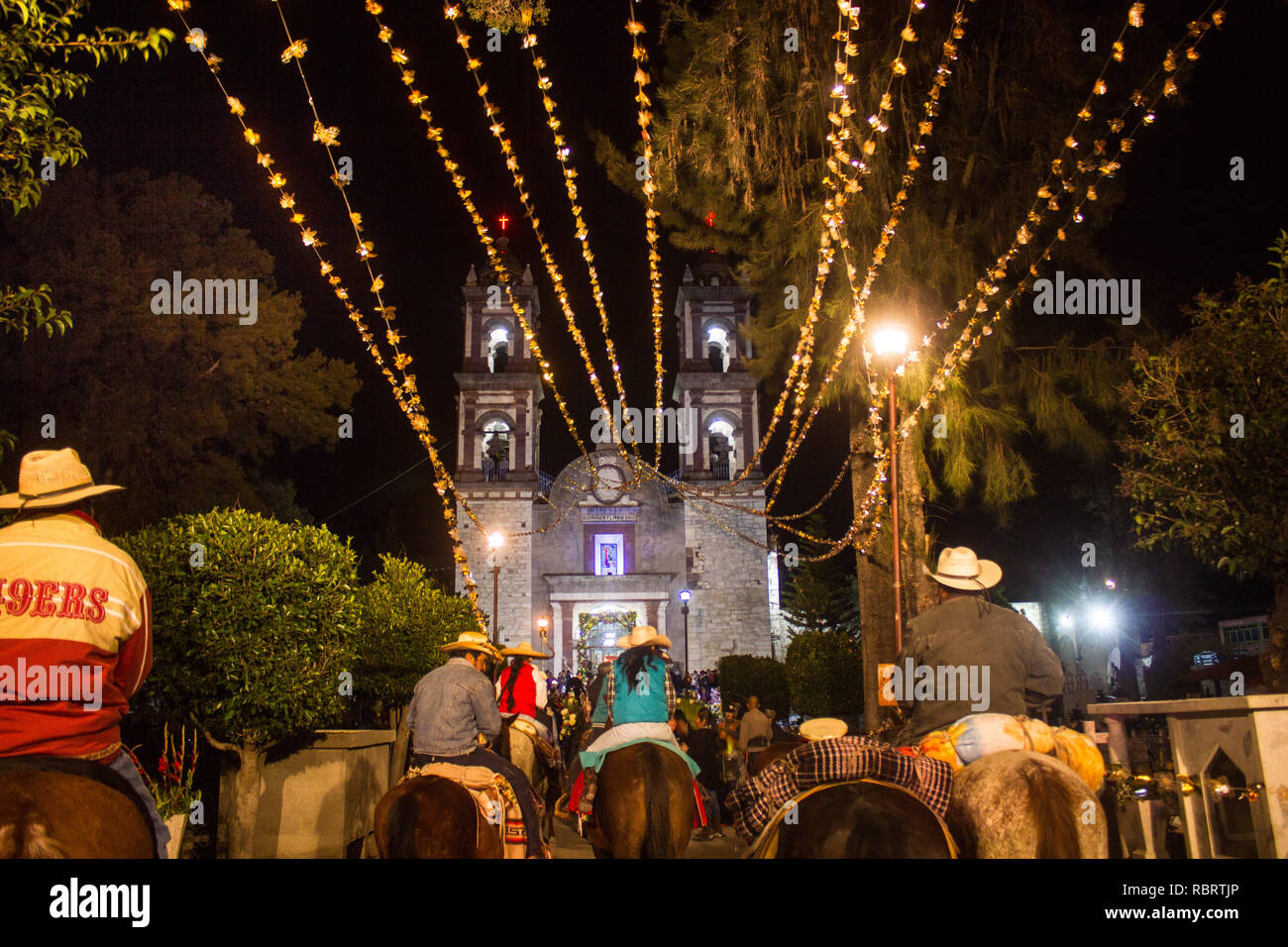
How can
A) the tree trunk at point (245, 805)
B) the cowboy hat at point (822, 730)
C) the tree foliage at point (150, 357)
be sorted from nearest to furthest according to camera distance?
the cowboy hat at point (822, 730) → the tree trunk at point (245, 805) → the tree foliage at point (150, 357)

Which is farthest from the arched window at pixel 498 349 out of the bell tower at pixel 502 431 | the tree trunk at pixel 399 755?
the tree trunk at pixel 399 755

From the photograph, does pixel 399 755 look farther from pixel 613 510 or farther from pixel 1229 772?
pixel 613 510

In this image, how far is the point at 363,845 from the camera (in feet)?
31.0

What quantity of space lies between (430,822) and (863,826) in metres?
2.63

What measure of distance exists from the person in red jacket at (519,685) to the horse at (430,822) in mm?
3531

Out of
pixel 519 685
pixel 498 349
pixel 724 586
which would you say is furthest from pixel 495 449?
pixel 519 685

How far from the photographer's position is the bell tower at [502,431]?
36.7m

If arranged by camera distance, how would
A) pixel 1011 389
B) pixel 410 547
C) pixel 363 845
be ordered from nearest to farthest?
pixel 363 845, pixel 1011 389, pixel 410 547

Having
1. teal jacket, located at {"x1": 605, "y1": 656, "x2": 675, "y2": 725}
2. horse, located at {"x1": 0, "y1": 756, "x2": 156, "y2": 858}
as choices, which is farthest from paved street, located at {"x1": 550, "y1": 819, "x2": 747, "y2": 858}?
horse, located at {"x1": 0, "y1": 756, "x2": 156, "y2": 858}

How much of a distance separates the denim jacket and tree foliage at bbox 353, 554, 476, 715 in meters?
7.05

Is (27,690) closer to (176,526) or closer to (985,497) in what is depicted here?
(176,526)

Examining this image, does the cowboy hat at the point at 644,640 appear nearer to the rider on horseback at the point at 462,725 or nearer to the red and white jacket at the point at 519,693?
the rider on horseback at the point at 462,725
